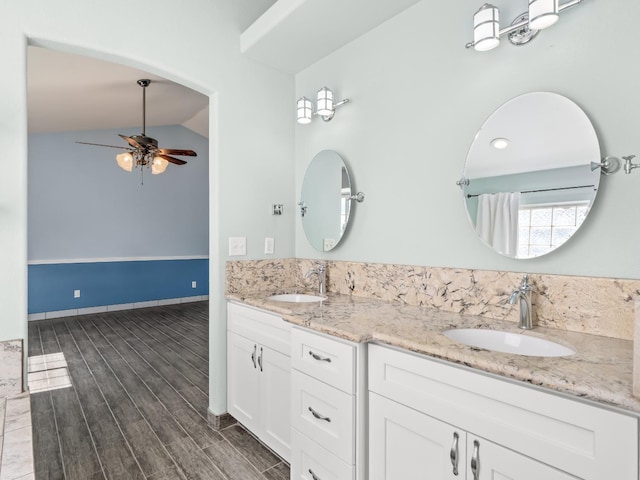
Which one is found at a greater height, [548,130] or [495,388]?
[548,130]

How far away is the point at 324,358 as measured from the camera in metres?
1.54

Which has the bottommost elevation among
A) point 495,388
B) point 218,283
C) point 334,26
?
point 495,388

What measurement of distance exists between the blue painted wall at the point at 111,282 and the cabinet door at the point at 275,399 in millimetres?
5025

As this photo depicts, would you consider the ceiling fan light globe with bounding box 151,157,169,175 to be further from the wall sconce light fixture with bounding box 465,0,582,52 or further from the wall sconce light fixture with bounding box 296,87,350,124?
the wall sconce light fixture with bounding box 465,0,582,52

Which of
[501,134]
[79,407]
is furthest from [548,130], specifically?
[79,407]

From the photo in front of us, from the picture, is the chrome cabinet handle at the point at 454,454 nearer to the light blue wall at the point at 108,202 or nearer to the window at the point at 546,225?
the window at the point at 546,225

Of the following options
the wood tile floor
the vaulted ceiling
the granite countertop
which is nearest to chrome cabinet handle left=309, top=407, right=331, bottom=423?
the granite countertop

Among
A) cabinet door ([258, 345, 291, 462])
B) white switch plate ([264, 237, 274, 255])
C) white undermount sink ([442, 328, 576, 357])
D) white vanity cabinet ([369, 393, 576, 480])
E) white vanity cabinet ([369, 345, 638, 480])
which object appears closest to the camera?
white vanity cabinet ([369, 345, 638, 480])

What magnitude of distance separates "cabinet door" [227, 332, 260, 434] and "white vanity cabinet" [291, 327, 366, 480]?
0.46 m

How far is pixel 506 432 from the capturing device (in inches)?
40.3

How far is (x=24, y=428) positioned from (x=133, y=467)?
123cm

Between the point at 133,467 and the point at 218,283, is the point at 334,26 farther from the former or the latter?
the point at 133,467

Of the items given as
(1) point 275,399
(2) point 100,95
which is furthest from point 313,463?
(2) point 100,95

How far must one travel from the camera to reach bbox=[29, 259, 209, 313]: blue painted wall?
542cm
